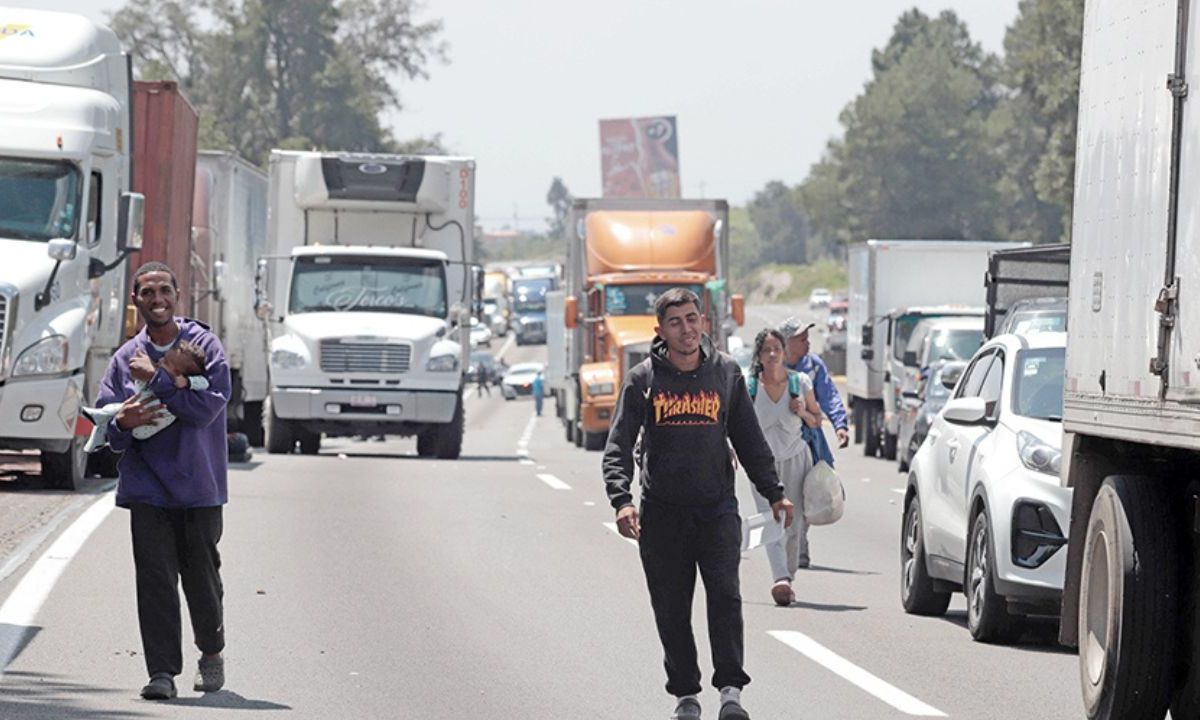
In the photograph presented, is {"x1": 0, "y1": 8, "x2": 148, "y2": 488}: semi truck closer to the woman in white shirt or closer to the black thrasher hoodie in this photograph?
the woman in white shirt

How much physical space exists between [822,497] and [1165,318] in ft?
21.5

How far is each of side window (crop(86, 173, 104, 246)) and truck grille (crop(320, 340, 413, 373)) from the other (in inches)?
309

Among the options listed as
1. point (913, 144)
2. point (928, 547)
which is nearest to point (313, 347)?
point (928, 547)

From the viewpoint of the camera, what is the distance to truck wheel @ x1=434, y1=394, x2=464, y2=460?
3059 cm

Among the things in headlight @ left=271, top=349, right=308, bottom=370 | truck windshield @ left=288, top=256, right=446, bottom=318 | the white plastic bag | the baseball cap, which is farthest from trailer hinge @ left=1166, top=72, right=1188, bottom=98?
truck windshield @ left=288, top=256, right=446, bottom=318

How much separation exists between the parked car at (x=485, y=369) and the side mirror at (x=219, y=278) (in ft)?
201

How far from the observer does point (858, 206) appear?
501 ft

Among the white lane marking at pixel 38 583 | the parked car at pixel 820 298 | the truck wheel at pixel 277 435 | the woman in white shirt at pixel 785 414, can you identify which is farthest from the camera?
the parked car at pixel 820 298

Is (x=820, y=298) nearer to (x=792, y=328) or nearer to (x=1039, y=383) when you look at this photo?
(x=792, y=328)

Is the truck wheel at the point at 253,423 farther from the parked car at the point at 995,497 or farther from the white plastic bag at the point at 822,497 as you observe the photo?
the parked car at the point at 995,497

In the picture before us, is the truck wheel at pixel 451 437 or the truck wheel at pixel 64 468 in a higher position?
the truck wheel at pixel 64 468

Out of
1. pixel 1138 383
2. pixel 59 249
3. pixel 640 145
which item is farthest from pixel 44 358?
pixel 640 145

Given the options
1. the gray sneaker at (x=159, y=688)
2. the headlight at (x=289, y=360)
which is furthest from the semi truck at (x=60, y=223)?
the gray sneaker at (x=159, y=688)

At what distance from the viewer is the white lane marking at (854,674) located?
9.98 m
